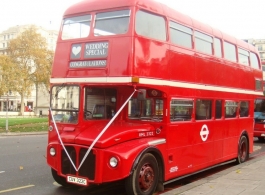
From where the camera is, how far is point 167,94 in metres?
8.01

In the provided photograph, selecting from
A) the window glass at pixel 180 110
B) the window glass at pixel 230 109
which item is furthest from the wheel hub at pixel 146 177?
the window glass at pixel 230 109

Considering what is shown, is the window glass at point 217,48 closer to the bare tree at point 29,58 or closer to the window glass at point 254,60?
the window glass at point 254,60

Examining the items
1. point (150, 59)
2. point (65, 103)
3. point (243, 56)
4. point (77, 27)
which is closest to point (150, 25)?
point (150, 59)

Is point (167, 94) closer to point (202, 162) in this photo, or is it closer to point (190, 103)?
point (190, 103)

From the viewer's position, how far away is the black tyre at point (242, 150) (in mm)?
12172

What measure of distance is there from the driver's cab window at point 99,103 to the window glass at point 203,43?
2735 mm

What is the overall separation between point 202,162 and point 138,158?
10.7ft

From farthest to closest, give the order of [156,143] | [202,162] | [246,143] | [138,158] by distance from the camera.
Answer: [246,143], [202,162], [156,143], [138,158]

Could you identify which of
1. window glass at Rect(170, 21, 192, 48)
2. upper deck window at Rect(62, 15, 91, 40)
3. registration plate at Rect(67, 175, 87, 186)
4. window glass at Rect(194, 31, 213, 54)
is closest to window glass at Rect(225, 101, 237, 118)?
window glass at Rect(194, 31, 213, 54)

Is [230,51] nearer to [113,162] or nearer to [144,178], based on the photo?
[144,178]

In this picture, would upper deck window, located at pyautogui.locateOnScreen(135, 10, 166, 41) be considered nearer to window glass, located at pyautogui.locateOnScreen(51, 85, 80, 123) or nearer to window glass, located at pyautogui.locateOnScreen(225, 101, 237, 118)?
window glass, located at pyautogui.locateOnScreen(51, 85, 80, 123)

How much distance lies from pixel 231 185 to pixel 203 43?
389 centimetres

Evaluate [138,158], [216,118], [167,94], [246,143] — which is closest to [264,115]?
[246,143]

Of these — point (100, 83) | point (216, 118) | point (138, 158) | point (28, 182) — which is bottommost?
point (28, 182)
